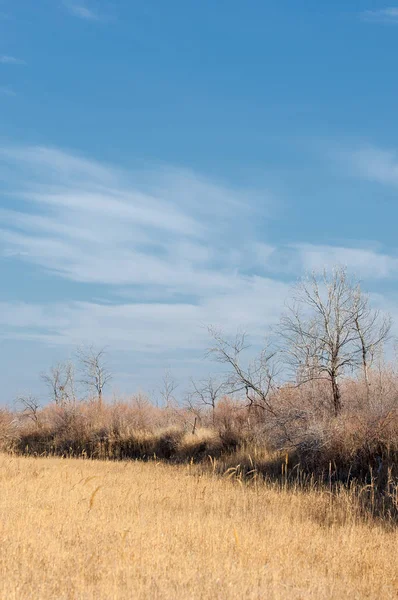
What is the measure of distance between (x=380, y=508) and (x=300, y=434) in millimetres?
5967

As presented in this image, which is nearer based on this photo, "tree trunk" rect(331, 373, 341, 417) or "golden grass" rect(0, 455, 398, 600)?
"golden grass" rect(0, 455, 398, 600)

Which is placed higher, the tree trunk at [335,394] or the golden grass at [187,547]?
the tree trunk at [335,394]

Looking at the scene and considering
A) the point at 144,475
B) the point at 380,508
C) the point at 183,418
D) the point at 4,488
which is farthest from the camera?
the point at 183,418

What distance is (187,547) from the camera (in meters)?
8.85

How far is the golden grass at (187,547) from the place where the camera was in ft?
23.1

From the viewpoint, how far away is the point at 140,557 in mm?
8055

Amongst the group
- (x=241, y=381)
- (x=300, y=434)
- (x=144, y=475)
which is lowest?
(x=144, y=475)

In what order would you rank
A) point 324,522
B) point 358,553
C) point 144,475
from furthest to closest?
1. point 144,475
2. point 324,522
3. point 358,553

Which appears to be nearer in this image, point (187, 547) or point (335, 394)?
point (187, 547)

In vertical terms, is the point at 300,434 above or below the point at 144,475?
above

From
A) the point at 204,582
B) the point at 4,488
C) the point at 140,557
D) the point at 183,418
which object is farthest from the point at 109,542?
the point at 183,418

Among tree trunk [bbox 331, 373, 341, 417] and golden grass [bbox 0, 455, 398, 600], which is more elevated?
tree trunk [bbox 331, 373, 341, 417]

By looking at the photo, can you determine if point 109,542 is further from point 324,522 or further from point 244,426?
point 244,426

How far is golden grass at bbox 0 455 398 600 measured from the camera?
704 centimetres
